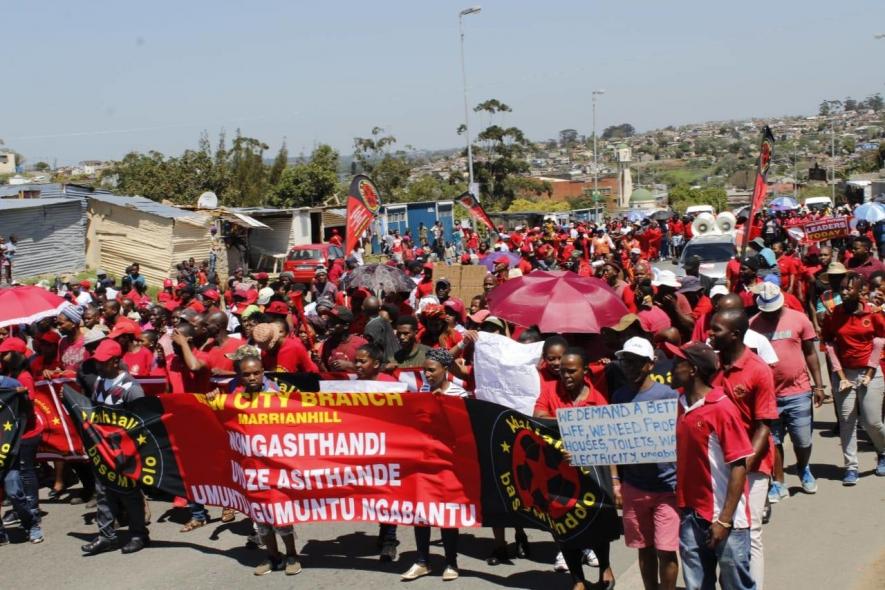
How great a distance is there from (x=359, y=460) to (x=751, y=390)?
9.26 feet

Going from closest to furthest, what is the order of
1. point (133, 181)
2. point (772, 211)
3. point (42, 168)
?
point (772, 211), point (133, 181), point (42, 168)

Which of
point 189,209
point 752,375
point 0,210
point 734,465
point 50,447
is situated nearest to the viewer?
point 734,465

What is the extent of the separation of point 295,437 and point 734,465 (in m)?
3.29

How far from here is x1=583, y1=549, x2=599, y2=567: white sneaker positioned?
720 centimetres

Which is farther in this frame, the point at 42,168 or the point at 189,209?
the point at 42,168

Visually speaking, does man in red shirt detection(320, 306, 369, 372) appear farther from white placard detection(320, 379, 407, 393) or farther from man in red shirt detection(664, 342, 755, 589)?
man in red shirt detection(664, 342, 755, 589)

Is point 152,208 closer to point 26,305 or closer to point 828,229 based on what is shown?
point 828,229

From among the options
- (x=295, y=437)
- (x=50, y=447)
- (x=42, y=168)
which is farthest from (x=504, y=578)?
(x=42, y=168)

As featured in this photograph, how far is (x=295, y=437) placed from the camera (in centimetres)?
734

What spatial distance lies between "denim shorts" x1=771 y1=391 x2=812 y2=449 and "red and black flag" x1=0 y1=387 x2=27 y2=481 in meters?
6.04

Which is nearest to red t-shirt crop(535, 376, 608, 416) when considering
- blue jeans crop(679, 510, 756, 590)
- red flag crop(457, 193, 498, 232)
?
blue jeans crop(679, 510, 756, 590)

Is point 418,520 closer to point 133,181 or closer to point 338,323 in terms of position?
point 338,323

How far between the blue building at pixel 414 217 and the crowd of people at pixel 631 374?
1313 inches

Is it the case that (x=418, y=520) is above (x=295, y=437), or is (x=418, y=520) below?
below
